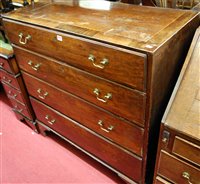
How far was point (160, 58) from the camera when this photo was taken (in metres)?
0.76

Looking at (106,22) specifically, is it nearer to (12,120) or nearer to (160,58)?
(160,58)

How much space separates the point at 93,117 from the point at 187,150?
523 millimetres

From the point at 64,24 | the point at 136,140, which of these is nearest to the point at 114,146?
the point at 136,140

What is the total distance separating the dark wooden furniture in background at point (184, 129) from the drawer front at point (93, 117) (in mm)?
159

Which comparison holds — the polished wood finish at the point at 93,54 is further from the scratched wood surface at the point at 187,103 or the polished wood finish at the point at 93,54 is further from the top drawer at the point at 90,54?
the scratched wood surface at the point at 187,103

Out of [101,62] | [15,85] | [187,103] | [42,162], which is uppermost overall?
[101,62]

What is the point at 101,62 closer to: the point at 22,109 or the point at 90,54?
the point at 90,54

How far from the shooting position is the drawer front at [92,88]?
87 centimetres

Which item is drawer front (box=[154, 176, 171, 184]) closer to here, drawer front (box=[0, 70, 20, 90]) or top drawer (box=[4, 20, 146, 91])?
top drawer (box=[4, 20, 146, 91])

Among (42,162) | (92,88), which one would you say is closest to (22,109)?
(42,162)

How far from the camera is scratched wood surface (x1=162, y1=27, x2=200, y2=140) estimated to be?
72 cm

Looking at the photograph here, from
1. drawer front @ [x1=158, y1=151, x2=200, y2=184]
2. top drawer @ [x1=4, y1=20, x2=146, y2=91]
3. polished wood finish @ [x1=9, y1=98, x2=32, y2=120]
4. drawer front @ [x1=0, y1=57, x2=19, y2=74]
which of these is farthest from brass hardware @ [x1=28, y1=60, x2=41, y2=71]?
drawer front @ [x1=158, y1=151, x2=200, y2=184]

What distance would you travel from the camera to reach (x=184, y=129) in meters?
0.71

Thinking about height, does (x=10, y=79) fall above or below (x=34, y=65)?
below
